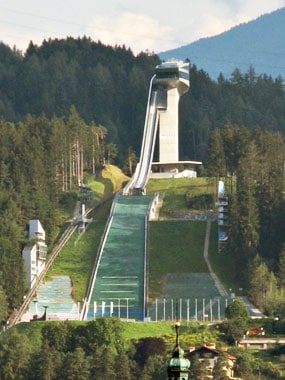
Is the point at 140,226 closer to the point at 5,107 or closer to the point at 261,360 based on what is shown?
the point at 261,360

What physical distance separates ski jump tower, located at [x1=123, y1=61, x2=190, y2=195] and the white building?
55.4 feet

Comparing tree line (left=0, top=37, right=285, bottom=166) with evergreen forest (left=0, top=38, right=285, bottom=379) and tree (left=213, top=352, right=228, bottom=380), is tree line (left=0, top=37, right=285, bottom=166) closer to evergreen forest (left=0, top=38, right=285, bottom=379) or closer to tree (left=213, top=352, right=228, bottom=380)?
evergreen forest (left=0, top=38, right=285, bottom=379)

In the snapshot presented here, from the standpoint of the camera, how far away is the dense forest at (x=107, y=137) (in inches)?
3494

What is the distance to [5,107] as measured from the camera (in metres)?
Result: 137

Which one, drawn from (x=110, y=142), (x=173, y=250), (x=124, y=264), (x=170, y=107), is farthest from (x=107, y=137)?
(x=124, y=264)

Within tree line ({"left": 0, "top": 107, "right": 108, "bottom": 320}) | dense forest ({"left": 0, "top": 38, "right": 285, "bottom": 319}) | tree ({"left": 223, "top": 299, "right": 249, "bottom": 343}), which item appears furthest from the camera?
dense forest ({"left": 0, "top": 38, "right": 285, "bottom": 319})

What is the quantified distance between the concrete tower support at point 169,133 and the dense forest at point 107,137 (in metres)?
1.97

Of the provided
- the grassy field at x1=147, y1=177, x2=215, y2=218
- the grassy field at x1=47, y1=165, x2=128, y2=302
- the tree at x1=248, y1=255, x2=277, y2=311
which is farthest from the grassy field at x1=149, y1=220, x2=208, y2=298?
the tree at x1=248, y1=255, x2=277, y2=311

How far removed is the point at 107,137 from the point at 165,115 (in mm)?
9076

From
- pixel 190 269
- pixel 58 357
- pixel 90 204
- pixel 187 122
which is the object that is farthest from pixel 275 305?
pixel 187 122

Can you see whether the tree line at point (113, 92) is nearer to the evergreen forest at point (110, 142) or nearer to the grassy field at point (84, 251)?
the evergreen forest at point (110, 142)

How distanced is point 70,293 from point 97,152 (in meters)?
27.3

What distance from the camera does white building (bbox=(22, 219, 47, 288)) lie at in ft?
283

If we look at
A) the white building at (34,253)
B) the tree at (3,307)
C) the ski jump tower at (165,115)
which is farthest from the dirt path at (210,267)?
the ski jump tower at (165,115)
